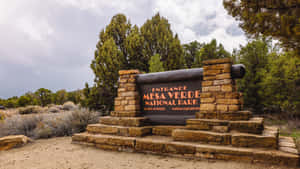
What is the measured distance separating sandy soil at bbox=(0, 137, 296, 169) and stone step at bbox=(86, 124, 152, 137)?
0.55 m

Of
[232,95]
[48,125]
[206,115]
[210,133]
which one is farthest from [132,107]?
[48,125]

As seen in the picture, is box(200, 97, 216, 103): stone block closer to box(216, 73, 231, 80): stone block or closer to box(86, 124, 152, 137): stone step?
box(216, 73, 231, 80): stone block

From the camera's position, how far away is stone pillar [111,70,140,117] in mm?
5430

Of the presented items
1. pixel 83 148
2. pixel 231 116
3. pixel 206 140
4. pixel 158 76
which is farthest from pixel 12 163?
pixel 231 116

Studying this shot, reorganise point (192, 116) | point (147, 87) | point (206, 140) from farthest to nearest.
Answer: point (147, 87) < point (192, 116) < point (206, 140)

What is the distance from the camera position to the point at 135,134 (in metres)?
4.85

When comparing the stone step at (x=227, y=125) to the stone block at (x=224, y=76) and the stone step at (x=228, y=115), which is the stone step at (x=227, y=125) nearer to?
the stone step at (x=228, y=115)

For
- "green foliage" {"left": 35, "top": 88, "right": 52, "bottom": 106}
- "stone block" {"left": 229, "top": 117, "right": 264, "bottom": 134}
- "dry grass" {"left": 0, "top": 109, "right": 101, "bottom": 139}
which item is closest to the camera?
"stone block" {"left": 229, "top": 117, "right": 264, "bottom": 134}

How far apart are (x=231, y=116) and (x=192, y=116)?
1.00 metres

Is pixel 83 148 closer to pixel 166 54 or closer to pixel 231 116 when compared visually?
pixel 231 116

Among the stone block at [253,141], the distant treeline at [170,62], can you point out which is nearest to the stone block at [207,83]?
the stone block at [253,141]

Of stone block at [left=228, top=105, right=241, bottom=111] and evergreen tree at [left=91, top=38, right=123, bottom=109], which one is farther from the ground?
evergreen tree at [left=91, top=38, right=123, bottom=109]

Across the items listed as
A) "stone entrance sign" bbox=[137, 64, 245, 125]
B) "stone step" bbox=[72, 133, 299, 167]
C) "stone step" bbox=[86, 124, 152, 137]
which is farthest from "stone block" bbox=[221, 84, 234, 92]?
"stone step" bbox=[86, 124, 152, 137]

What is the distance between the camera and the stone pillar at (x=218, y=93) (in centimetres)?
408
